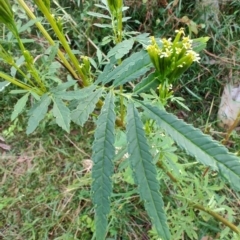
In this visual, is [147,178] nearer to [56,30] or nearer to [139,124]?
[139,124]

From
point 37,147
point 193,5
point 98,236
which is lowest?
point 37,147

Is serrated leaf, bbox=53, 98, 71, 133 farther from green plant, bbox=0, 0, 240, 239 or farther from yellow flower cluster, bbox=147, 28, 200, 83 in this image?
yellow flower cluster, bbox=147, 28, 200, 83

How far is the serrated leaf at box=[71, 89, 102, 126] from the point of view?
2.41 ft

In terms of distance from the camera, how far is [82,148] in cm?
187

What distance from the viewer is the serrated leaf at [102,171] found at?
24.6 inches

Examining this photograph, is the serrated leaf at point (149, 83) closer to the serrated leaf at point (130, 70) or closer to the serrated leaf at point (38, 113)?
the serrated leaf at point (130, 70)

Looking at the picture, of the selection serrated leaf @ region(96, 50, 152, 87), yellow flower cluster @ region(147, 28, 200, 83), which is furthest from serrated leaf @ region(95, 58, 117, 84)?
yellow flower cluster @ region(147, 28, 200, 83)

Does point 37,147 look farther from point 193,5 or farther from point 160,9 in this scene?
point 193,5

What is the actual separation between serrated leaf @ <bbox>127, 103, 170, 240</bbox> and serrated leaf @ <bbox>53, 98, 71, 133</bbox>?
152 mm

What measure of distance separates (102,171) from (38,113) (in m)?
0.21

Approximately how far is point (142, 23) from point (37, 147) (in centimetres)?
84

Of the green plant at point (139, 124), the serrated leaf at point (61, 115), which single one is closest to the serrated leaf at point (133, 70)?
the green plant at point (139, 124)

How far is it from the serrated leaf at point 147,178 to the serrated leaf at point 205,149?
0.06m

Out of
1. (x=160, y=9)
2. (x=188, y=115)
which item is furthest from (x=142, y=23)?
(x=188, y=115)
